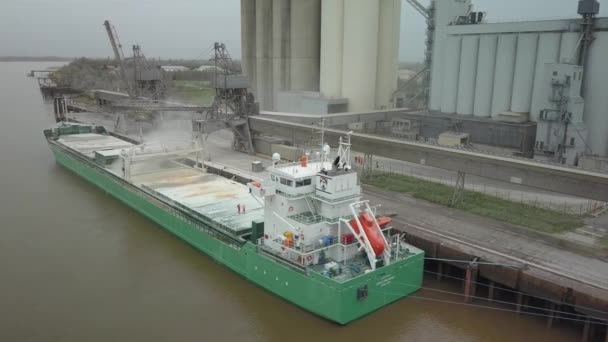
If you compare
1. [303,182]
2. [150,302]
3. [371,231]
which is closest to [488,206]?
[371,231]

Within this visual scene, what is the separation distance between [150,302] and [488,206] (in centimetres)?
1713

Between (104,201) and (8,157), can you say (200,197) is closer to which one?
(104,201)

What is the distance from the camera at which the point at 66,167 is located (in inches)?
1480

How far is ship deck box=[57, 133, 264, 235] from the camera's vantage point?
21011 mm

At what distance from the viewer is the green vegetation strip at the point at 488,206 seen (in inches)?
841

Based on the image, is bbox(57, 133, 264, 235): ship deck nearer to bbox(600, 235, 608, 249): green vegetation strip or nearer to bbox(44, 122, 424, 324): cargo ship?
bbox(44, 122, 424, 324): cargo ship

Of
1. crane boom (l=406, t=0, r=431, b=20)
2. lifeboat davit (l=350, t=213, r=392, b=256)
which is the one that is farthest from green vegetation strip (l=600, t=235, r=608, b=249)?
crane boom (l=406, t=0, r=431, b=20)

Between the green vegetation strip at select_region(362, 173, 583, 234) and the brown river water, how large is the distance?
19.0 feet

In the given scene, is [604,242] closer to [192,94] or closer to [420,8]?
[420,8]

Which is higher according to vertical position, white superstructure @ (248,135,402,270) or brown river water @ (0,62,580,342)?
white superstructure @ (248,135,402,270)

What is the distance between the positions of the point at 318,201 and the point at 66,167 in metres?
28.3

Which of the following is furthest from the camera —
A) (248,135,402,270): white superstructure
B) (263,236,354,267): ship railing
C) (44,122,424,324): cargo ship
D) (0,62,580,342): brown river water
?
(248,135,402,270): white superstructure

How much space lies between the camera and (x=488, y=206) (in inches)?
942

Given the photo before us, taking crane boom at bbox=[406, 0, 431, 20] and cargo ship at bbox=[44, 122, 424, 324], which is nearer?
cargo ship at bbox=[44, 122, 424, 324]
